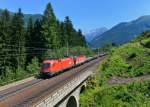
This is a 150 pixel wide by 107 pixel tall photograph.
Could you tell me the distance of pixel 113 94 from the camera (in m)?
41.3

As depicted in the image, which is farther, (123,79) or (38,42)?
(38,42)

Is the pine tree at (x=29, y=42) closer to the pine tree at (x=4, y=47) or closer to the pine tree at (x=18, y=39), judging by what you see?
the pine tree at (x=18, y=39)

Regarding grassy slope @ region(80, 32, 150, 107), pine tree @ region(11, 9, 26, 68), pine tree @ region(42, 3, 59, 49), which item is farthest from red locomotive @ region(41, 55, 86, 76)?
pine tree @ region(42, 3, 59, 49)

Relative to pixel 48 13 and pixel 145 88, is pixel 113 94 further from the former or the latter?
pixel 48 13

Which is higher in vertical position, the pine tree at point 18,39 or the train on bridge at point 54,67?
the pine tree at point 18,39

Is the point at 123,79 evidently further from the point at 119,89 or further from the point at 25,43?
the point at 25,43

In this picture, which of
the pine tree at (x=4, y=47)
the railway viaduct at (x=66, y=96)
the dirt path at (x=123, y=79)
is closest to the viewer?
the railway viaduct at (x=66, y=96)

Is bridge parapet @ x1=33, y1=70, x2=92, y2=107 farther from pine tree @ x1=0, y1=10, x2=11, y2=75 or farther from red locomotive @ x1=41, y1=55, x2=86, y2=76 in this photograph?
pine tree @ x1=0, y1=10, x2=11, y2=75

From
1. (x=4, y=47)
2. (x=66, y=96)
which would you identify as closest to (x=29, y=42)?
(x=4, y=47)

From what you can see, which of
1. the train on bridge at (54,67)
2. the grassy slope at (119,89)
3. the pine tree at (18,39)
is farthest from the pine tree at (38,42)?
the grassy slope at (119,89)

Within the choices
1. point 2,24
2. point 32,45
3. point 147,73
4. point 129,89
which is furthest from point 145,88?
point 32,45

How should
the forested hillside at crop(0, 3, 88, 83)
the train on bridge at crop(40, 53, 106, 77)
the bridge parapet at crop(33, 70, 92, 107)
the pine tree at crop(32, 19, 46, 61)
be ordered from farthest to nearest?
the pine tree at crop(32, 19, 46, 61)
the forested hillside at crop(0, 3, 88, 83)
the train on bridge at crop(40, 53, 106, 77)
the bridge parapet at crop(33, 70, 92, 107)

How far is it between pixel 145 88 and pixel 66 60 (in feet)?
99.1

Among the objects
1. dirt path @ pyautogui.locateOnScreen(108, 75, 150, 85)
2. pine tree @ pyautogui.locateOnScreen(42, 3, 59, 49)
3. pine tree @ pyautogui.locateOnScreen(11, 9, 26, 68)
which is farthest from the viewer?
pine tree @ pyautogui.locateOnScreen(42, 3, 59, 49)
